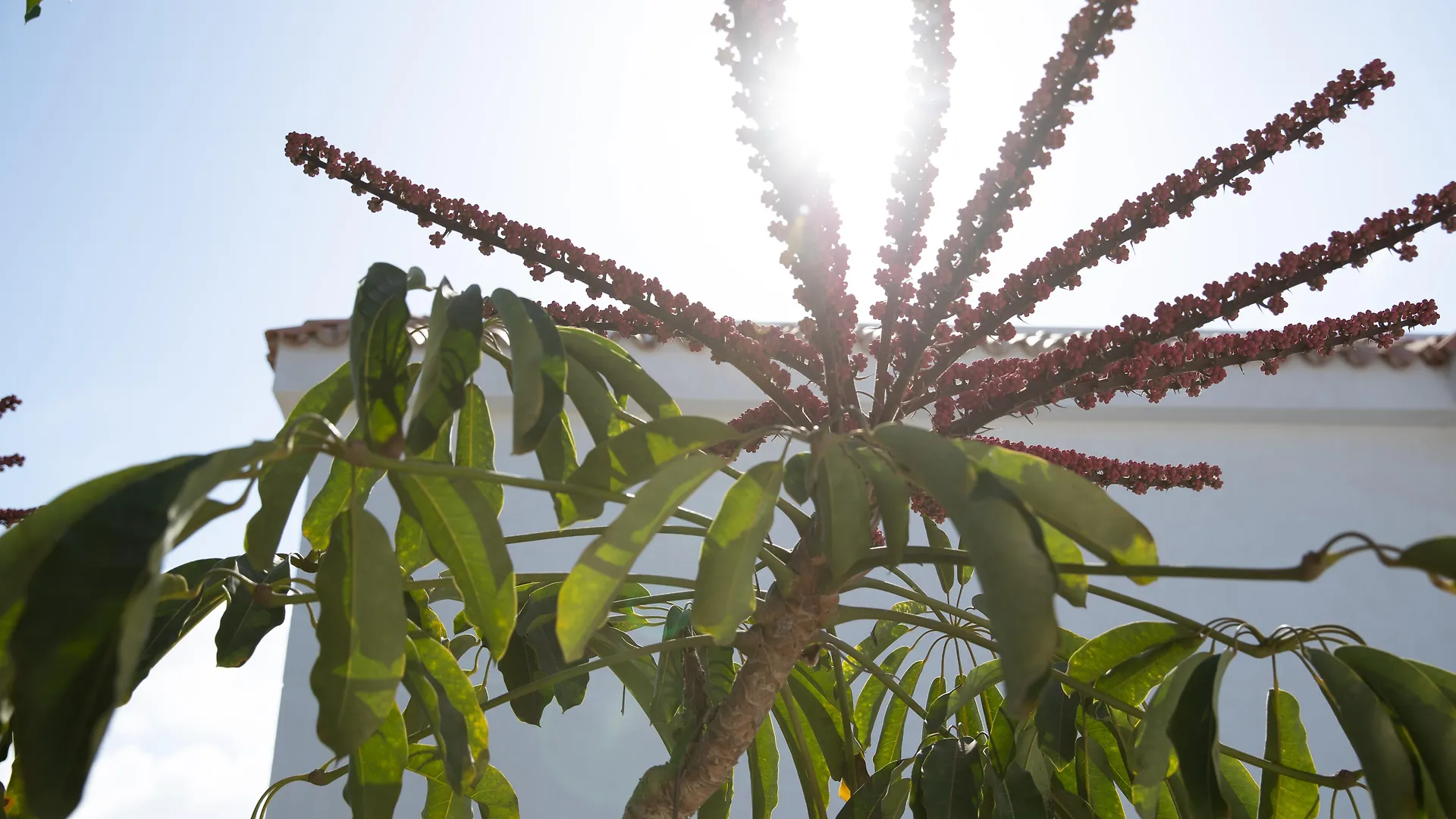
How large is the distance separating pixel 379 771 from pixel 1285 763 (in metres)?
0.84

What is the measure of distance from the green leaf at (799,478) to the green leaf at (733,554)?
0.07 feet

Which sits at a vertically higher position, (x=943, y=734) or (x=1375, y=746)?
(x=1375, y=746)

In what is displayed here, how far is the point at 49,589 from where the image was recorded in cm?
52

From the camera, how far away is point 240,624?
105cm

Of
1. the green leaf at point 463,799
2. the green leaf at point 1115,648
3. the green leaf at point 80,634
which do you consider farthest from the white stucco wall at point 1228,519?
the green leaf at point 80,634

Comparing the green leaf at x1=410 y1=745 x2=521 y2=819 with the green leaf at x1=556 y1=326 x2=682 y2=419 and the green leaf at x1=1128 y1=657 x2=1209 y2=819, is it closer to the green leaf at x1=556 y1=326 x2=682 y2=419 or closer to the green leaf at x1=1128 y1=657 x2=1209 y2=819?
the green leaf at x1=556 y1=326 x2=682 y2=419

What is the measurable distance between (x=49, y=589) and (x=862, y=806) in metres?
0.84

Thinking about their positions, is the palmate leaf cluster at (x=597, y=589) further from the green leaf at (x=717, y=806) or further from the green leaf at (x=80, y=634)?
the green leaf at (x=717, y=806)

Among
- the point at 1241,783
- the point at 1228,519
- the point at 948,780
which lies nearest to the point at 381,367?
the point at 948,780

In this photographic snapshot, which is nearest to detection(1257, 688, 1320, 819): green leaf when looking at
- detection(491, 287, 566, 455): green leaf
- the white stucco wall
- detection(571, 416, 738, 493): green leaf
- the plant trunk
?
the plant trunk

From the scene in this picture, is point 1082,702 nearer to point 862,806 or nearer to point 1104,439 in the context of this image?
point 862,806

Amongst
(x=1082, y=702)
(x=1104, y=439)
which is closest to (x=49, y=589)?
(x=1082, y=702)

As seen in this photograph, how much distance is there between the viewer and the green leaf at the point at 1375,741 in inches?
28.0

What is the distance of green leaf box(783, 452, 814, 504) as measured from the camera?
723mm
